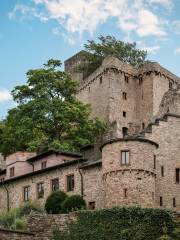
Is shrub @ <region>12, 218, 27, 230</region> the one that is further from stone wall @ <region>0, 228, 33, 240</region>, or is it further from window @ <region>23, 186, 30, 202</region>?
window @ <region>23, 186, 30, 202</region>

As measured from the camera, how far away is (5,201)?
58.9 meters

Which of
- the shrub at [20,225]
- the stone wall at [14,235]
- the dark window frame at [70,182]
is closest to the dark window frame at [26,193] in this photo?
the dark window frame at [70,182]

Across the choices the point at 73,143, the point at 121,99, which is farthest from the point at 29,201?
the point at 121,99

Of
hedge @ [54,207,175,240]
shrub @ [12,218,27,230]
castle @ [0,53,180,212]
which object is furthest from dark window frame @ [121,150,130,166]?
shrub @ [12,218,27,230]

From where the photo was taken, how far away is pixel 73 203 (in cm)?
4922

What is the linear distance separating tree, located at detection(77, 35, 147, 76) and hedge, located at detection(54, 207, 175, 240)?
192ft

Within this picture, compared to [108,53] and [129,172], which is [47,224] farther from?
[108,53]

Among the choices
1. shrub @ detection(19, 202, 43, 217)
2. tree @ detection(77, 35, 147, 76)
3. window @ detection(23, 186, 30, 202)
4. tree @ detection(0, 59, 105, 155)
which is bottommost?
shrub @ detection(19, 202, 43, 217)

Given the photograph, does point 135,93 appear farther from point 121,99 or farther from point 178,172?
point 178,172

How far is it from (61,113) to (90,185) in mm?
17350

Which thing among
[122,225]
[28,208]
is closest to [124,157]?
[122,225]

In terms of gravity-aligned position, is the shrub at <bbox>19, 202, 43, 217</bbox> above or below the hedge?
above

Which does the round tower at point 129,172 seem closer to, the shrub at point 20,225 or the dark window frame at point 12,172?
the shrub at point 20,225

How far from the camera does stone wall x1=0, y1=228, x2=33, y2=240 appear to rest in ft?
125
